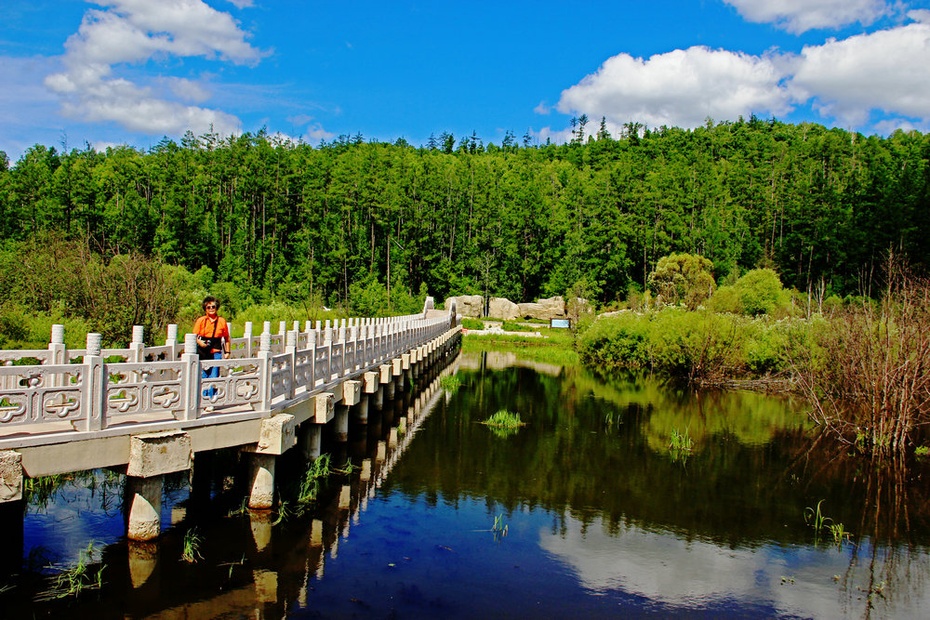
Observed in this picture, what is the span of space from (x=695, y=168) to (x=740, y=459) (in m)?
83.4

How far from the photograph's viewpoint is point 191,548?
9898 mm

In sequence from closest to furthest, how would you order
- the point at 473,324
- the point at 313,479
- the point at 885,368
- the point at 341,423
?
the point at 313,479, the point at 885,368, the point at 341,423, the point at 473,324

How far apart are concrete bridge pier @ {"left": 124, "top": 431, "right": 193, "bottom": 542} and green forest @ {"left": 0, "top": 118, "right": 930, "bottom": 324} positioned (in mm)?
52128

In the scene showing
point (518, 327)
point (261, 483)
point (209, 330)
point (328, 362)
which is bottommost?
point (261, 483)

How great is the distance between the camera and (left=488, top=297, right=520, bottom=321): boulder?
232 ft

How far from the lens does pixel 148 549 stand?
973 cm

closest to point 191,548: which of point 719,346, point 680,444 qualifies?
point 680,444

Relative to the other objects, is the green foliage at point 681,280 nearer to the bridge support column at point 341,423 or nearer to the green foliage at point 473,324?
the green foliage at point 473,324

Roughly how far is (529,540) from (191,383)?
5.88 m

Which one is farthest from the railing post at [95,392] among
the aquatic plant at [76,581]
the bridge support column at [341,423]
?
the bridge support column at [341,423]

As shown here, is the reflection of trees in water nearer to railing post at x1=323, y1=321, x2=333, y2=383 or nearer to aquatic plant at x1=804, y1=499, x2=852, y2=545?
aquatic plant at x1=804, y1=499, x2=852, y2=545

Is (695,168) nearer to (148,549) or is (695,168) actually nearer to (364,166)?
Result: (364,166)

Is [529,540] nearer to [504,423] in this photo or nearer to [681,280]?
[504,423]

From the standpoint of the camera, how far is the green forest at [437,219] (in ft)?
220
